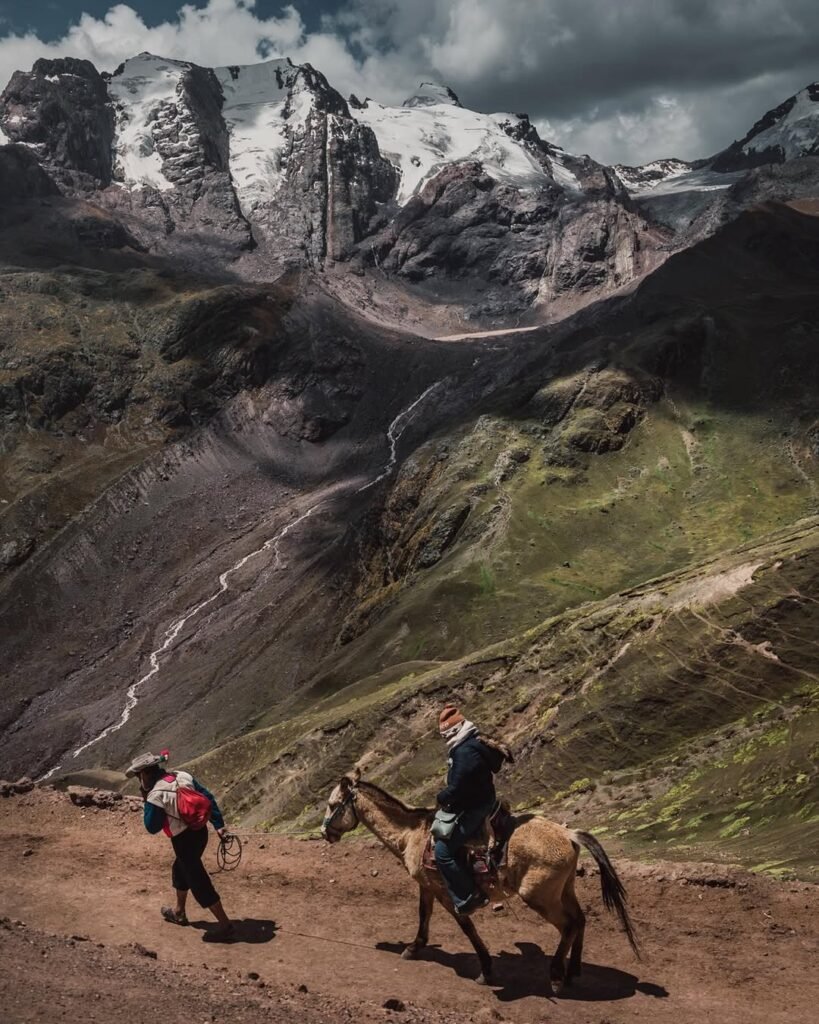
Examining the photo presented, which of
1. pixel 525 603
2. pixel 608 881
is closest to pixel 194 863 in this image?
pixel 608 881

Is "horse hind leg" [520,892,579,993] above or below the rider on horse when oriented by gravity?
below

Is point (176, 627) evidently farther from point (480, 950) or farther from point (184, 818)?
point (480, 950)

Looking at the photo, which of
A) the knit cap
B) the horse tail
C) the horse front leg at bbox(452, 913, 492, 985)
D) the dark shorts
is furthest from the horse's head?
the horse tail

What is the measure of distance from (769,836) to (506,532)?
65392mm

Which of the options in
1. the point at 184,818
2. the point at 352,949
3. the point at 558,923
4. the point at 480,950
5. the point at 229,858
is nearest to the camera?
the point at 558,923

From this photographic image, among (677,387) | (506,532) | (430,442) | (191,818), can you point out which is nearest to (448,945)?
(191,818)

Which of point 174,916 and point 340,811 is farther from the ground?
point 340,811

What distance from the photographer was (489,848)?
17578mm

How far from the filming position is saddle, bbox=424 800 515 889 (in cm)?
→ 1752

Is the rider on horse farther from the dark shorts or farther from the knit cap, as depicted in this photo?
the dark shorts

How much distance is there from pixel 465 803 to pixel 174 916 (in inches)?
301

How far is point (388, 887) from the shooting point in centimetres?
2250

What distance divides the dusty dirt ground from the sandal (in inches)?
11.4

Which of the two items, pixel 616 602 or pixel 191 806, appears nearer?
pixel 191 806
